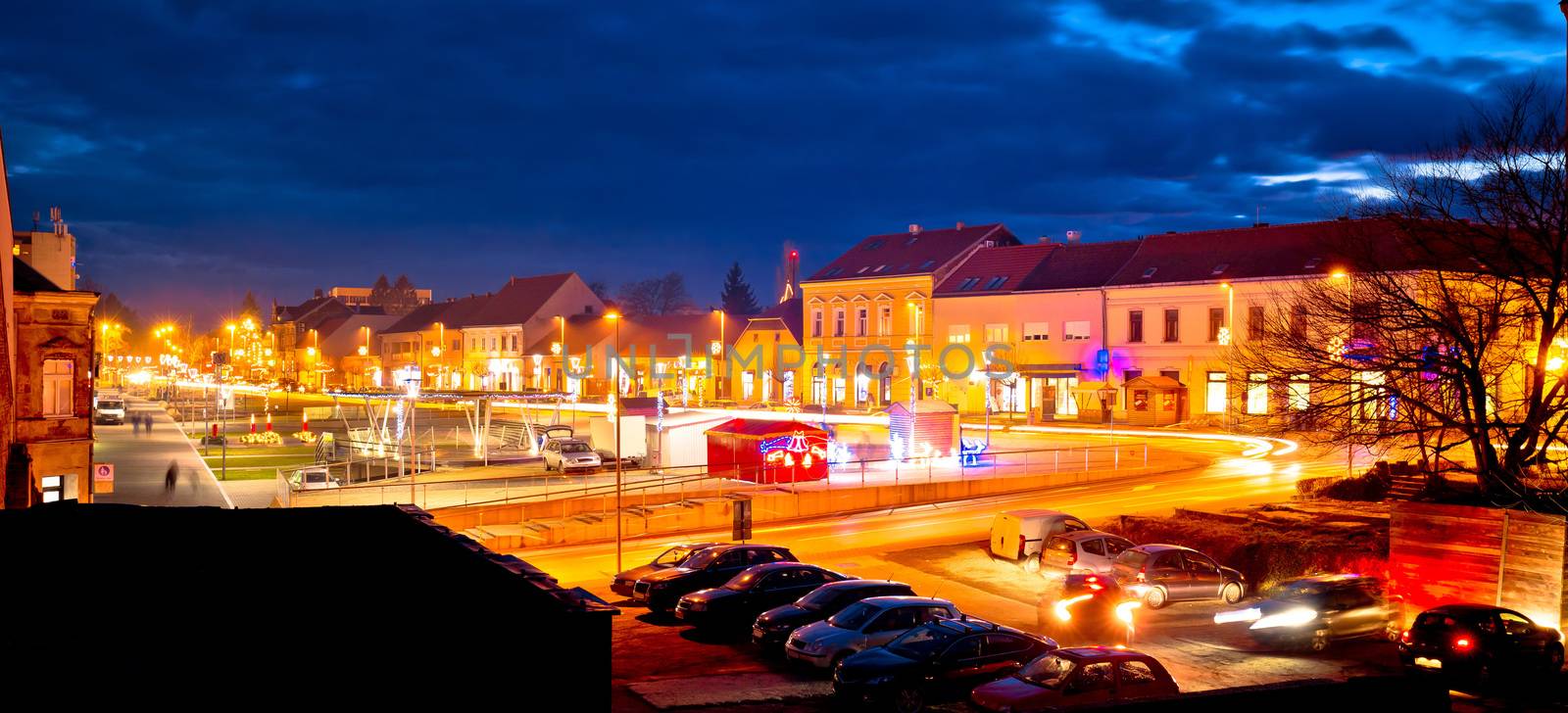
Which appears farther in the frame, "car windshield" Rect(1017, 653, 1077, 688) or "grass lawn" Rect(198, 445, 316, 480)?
"grass lawn" Rect(198, 445, 316, 480)

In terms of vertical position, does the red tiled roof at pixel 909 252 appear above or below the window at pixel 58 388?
above

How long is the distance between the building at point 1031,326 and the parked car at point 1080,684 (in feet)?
172

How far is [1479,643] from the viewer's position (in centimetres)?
1831

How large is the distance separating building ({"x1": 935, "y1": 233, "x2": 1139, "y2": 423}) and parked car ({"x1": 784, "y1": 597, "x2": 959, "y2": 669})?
162ft

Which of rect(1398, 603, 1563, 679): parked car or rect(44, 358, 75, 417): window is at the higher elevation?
rect(44, 358, 75, 417): window

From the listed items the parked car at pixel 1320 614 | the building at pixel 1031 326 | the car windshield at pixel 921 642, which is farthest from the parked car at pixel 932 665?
the building at pixel 1031 326

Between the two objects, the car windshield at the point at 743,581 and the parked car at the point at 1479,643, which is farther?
the car windshield at the point at 743,581

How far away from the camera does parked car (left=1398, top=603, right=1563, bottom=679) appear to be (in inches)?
716

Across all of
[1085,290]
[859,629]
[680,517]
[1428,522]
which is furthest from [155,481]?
[1085,290]

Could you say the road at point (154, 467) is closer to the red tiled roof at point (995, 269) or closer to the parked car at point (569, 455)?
the parked car at point (569, 455)

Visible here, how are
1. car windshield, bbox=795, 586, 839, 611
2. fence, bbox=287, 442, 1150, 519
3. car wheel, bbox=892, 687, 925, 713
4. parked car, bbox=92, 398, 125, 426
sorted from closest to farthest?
1. car wheel, bbox=892, 687, 925, 713
2. car windshield, bbox=795, 586, 839, 611
3. fence, bbox=287, 442, 1150, 519
4. parked car, bbox=92, 398, 125, 426

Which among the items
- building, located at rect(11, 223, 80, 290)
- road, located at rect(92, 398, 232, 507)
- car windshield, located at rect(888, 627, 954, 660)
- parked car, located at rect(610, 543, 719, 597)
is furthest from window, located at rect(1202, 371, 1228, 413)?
building, located at rect(11, 223, 80, 290)

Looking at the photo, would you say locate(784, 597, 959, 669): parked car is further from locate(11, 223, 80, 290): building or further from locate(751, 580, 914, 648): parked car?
locate(11, 223, 80, 290): building

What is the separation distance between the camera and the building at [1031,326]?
70.8 metres
